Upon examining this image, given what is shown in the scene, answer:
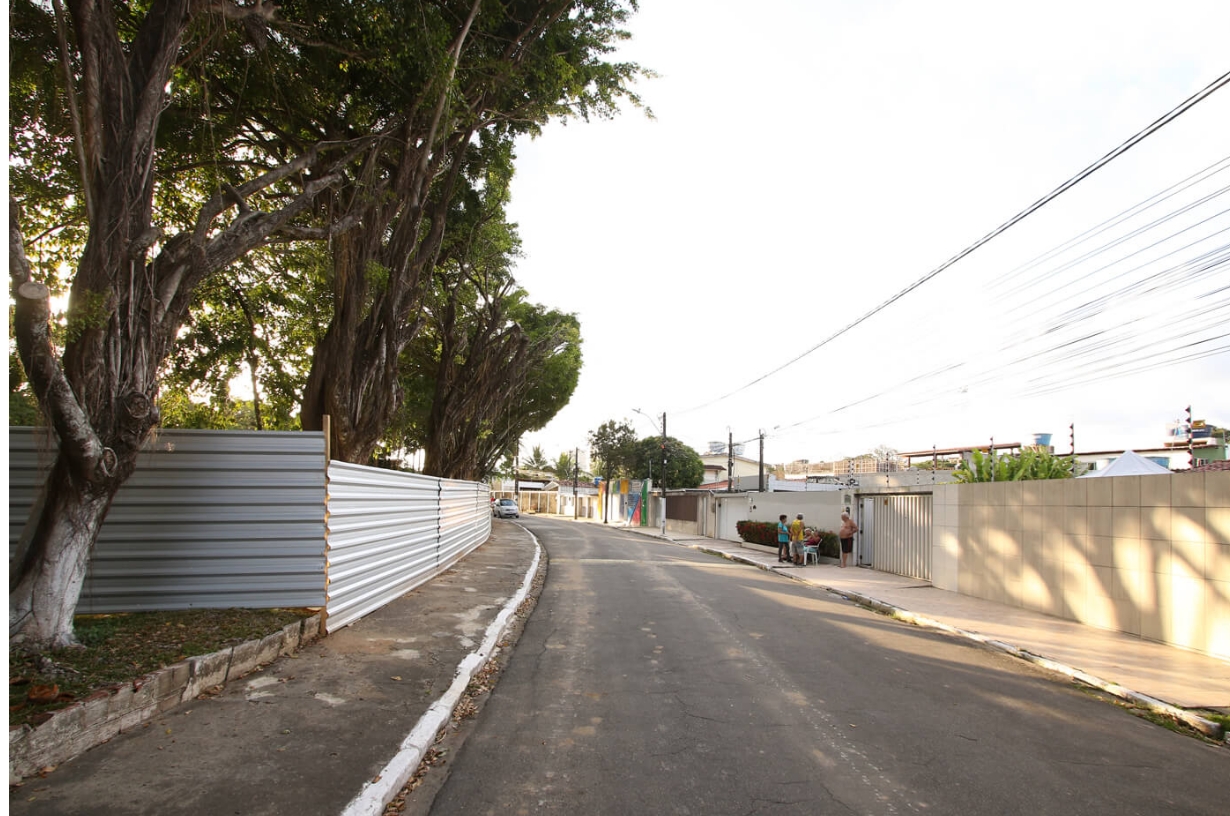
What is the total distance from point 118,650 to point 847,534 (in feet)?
54.0

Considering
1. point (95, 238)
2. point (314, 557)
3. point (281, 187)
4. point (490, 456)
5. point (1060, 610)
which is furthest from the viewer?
point (490, 456)

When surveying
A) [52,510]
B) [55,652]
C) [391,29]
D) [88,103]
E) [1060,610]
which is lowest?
[1060,610]

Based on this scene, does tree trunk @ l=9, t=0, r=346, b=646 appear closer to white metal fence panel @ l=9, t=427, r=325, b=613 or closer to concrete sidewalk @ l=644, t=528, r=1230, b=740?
white metal fence panel @ l=9, t=427, r=325, b=613

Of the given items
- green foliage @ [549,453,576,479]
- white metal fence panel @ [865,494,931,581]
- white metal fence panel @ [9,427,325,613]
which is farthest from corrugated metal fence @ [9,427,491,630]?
green foliage @ [549,453,576,479]

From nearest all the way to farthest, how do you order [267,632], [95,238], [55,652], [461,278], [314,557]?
[55,652], [95,238], [267,632], [314,557], [461,278]

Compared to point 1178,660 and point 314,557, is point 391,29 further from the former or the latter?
point 1178,660

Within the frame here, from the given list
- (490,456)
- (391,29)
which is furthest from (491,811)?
(490,456)

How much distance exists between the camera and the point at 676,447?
65.8 metres

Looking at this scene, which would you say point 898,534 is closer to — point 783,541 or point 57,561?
point 783,541

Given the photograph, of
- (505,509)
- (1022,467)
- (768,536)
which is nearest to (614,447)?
(505,509)

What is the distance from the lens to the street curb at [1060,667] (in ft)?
18.8

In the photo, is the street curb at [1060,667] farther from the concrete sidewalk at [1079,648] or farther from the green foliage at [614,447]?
the green foliage at [614,447]

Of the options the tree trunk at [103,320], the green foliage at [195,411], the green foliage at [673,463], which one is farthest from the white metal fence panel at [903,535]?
the green foliage at [673,463]

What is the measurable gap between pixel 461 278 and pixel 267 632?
1394 cm
